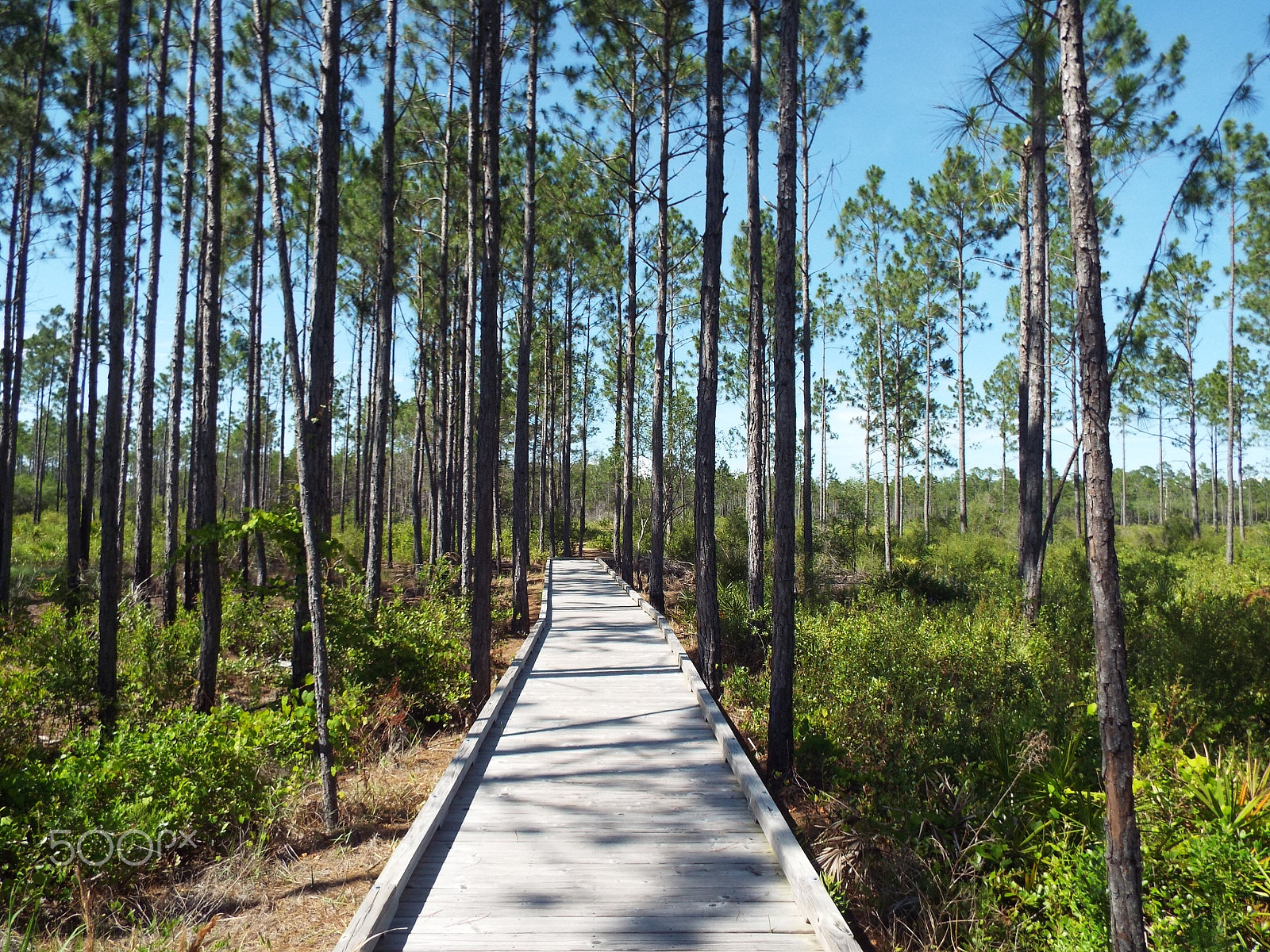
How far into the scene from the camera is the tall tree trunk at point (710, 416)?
25.9ft

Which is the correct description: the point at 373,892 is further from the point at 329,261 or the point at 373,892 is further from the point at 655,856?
the point at 329,261

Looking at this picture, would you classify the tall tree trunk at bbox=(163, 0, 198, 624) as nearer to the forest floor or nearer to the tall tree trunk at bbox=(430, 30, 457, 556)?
the tall tree trunk at bbox=(430, 30, 457, 556)

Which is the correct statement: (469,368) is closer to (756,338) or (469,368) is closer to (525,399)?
(525,399)

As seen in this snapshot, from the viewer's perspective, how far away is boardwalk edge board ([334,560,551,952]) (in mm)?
3006

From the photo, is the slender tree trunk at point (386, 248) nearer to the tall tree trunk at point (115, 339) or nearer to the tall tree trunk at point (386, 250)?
the tall tree trunk at point (386, 250)

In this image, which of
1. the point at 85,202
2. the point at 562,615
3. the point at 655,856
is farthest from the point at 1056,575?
the point at 85,202

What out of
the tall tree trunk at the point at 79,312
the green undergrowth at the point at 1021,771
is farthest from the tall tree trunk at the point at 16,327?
the green undergrowth at the point at 1021,771

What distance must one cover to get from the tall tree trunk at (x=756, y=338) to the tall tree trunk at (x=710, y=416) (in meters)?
2.04

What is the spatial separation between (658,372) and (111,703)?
9.82m

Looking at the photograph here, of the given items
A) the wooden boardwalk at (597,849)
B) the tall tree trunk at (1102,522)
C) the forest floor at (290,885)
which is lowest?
the forest floor at (290,885)

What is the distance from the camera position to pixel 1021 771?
462 centimetres

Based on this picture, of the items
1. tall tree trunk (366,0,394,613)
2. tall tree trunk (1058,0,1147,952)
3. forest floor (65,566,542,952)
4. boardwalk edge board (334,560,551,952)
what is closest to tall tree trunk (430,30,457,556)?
tall tree trunk (366,0,394,613)

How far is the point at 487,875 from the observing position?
3713mm

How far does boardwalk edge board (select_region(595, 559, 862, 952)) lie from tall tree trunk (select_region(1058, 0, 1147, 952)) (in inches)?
45.8
